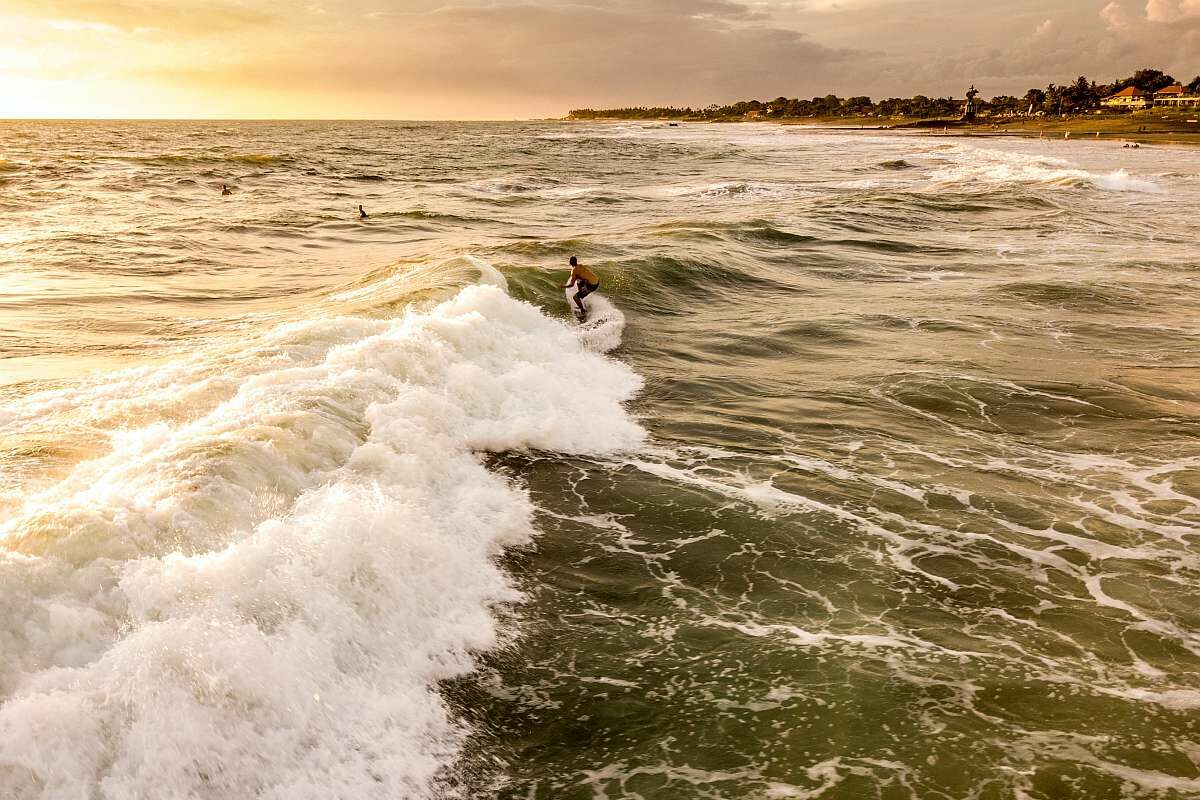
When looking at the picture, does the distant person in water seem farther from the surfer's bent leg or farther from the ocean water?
the ocean water

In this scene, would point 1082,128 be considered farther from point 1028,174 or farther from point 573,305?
point 573,305

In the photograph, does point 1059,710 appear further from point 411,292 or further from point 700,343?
point 411,292

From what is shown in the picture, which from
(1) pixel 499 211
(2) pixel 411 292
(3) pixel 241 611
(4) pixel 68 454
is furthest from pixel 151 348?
(1) pixel 499 211

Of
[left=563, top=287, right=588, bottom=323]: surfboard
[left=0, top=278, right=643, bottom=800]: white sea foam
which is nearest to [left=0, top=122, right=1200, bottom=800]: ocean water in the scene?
[left=0, top=278, right=643, bottom=800]: white sea foam

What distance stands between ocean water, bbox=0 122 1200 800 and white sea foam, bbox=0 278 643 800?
1.3 inches

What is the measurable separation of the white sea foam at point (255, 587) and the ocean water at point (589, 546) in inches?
1.3

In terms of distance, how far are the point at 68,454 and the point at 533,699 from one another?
588cm

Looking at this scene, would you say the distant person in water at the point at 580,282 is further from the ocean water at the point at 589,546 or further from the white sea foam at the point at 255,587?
the white sea foam at the point at 255,587

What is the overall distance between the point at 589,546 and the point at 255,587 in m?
3.66

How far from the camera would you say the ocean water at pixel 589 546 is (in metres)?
5.50

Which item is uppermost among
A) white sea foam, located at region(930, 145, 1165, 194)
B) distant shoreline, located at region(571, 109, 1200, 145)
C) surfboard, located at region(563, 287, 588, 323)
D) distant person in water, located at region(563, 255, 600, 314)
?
distant shoreline, located at region(571, 109, 1200, 145)

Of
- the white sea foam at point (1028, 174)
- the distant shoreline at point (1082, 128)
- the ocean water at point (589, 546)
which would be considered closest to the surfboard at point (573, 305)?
the ocean water at point (589, 546)

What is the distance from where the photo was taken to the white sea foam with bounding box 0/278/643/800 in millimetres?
4980

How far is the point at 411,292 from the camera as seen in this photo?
16.9 meters
